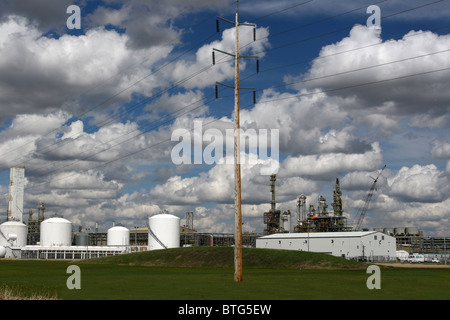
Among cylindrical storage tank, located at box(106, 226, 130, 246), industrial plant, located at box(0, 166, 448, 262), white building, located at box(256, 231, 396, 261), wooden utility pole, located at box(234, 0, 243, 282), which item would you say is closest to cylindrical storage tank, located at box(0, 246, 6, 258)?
industrial plant, located at box(0, 166, 448, 262)

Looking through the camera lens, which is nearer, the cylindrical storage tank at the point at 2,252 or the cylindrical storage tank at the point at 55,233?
the cylindrical storage tank at the point at 2,252

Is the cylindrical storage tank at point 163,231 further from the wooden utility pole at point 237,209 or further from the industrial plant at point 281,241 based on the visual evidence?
the wooden utility pole at point 237,209

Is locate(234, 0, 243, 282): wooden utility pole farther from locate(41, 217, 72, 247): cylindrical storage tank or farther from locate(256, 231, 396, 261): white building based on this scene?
locate(41, 217, 72, 247): cylindrical storage tank

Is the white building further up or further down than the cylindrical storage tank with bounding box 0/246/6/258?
further up

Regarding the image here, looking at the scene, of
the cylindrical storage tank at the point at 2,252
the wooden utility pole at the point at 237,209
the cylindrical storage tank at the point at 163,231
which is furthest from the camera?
the cylindrical storage tank at the point at 2,252

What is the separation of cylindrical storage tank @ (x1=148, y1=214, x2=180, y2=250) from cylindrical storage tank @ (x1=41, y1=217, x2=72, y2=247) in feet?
127

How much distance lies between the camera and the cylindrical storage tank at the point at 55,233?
189125 mm

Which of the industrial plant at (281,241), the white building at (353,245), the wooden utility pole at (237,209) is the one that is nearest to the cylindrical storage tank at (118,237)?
the industrial plant at (281,241)

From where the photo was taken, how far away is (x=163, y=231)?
563ft

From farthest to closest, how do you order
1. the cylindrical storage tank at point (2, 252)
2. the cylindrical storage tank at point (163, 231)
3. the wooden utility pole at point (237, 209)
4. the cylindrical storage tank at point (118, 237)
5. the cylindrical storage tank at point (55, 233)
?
1. the cylindrical storage tank at point (118, 237)
2. the cylindrical storage tank at point (55, 233)
3. the cylindrical storage tank at point (2, 252)
4. the cylindrical storage tank at point (163, 231)
5. the wooden utility pole at point (237, 209)

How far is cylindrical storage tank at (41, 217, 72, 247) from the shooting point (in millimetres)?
189125

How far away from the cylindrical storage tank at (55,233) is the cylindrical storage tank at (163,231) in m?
38.7
